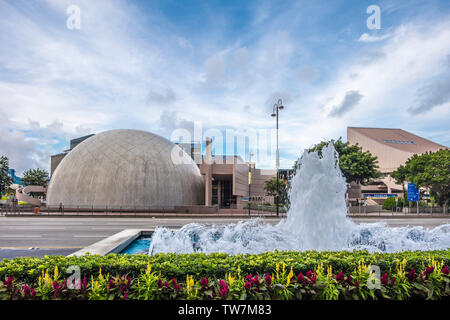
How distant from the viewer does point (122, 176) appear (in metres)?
34.0

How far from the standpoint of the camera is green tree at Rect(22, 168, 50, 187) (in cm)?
6719

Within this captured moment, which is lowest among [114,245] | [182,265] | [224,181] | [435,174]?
[114,245]

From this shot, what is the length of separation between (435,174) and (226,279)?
1668 inches

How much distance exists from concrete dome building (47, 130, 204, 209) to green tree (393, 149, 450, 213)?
1220 inches

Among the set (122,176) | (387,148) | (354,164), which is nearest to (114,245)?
(122,176)

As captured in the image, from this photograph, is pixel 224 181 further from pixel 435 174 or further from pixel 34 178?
pixel 34 178

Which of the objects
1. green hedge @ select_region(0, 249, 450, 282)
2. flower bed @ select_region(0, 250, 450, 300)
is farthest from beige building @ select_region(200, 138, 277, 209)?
flower bed @ select_region(0, 250, 450, 300)

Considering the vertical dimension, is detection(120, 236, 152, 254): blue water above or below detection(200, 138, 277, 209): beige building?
below

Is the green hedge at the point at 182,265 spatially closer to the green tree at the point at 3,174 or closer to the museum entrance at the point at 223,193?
the museum entrance at the point at 223,193

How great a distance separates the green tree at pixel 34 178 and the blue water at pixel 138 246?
69.3 metres

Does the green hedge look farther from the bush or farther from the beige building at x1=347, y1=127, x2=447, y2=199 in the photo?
the beige building at x1=347, y1=127, x2=447, y2=199

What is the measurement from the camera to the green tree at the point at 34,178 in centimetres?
6719

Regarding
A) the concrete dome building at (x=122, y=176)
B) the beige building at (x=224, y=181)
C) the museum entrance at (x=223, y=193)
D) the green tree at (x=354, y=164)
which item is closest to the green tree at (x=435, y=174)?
the green tree at (x=354, y=164)

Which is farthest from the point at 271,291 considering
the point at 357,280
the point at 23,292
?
the point at 23,292
